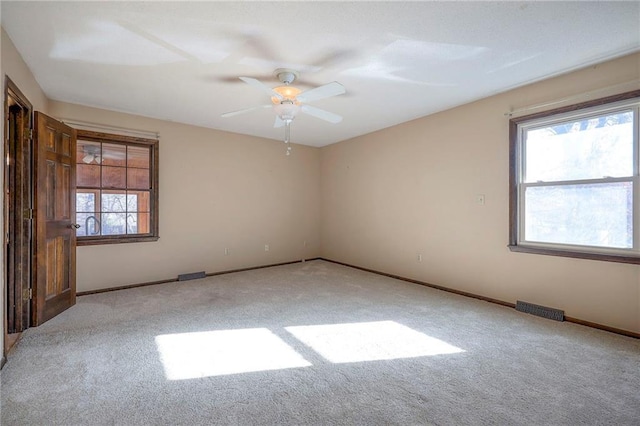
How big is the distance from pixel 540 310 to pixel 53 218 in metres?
5.21

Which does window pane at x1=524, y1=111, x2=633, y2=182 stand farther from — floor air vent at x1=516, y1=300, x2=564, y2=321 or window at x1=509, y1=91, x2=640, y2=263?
floor air vent at x1=516, y1=300, x2=564, y2=321

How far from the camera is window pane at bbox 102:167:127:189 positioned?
167 inches

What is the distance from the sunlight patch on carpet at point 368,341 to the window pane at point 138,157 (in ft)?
11.3

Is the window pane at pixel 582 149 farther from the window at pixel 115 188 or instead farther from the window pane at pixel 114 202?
the window pane at pixel 114 202

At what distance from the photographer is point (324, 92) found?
274 cm

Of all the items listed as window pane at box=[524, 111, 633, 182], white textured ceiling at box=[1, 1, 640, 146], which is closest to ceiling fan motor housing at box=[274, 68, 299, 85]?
white textured ceiling at box=[1, 1, 640, 146]

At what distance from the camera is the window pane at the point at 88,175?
13.4 ft

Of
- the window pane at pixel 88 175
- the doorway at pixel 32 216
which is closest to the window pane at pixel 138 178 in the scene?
the window pane at pixel 88 175

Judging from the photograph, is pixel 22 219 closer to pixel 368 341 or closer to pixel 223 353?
pixel 223 353

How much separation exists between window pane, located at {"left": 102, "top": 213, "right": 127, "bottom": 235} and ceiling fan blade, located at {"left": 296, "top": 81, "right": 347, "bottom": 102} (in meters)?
3.26

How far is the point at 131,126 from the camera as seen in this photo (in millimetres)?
4336

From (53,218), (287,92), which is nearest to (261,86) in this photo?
(287,92)

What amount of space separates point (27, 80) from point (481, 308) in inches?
207

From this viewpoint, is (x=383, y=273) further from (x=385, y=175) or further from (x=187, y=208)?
(x=187, y=208)
